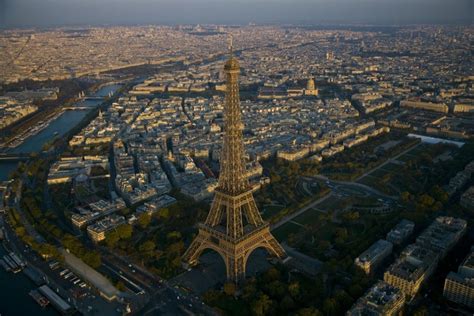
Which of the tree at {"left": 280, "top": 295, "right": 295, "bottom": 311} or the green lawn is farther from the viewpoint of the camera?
the green lawn

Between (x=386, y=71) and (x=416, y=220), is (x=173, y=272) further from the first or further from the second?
(x=386, y=71)

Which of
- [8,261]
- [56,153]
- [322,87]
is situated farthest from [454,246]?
[322,87]

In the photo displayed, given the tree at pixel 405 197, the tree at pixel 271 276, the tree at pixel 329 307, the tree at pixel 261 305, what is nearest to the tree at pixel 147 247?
the tree at pixel 271 276

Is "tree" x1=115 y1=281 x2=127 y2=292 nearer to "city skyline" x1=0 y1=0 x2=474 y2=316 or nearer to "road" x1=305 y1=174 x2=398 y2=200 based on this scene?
"city skyline" x1=0 y1=0 x2=474 y2=316

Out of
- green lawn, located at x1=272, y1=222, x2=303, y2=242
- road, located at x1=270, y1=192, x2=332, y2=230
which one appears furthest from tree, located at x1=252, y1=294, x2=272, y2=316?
road, located at x1=270, y1=192, x2=332, y2=230

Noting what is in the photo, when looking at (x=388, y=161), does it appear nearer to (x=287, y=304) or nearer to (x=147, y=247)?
(x=287, y=304)

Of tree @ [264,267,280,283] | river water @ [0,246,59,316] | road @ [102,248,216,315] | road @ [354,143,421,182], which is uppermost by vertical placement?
tree @ [264,267,280,283]
